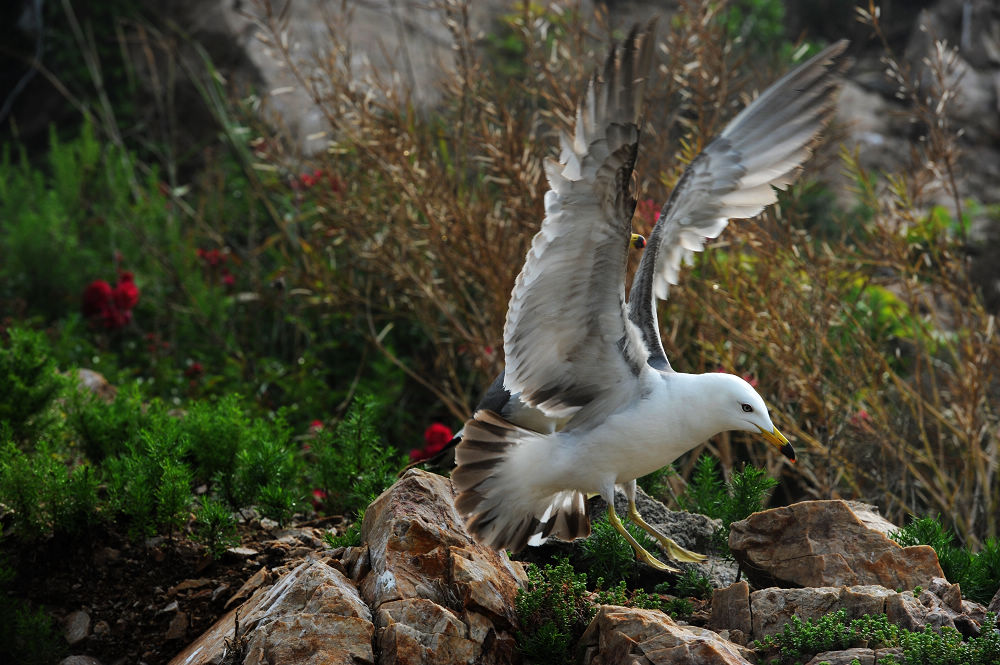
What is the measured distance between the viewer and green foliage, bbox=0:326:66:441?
13.1 ft

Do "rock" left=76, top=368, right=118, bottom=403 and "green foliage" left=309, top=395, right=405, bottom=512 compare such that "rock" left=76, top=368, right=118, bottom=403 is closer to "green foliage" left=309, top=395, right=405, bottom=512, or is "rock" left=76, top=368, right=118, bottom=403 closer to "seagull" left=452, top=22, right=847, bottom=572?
"green foliage" left=309, top=395, right=405, bottom=512

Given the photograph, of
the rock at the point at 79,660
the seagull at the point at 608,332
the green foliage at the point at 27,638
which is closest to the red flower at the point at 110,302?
the green foliage at the point at 27,638

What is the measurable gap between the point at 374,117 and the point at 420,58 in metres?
4.05

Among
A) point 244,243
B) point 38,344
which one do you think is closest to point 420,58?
point 244,243

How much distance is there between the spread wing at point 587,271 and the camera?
9.12ft

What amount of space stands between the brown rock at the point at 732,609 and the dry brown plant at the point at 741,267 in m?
1.42

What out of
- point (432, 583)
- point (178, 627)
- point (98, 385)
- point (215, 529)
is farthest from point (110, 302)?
point (432, 583)

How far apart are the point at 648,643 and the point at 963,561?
55.9 inches

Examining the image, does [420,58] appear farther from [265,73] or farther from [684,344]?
[684,344]

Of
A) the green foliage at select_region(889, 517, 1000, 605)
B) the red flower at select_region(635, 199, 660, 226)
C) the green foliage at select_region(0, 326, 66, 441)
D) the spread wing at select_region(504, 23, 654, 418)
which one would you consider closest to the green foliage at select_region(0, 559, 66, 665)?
the green foliage at select_region(0, 326, 66, 441)

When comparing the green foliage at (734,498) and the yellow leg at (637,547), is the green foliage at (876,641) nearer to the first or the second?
the yellow leg at (637,547)

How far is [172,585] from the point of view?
11.5 feet

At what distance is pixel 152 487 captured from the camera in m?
3.51

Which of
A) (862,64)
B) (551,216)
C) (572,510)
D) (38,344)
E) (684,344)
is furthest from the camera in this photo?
(862,64)
